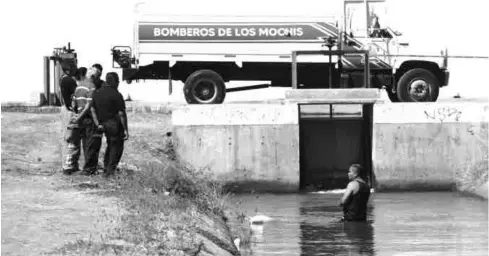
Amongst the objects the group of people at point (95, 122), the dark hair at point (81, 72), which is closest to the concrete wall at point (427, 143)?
the dark hair at point (81, 72)

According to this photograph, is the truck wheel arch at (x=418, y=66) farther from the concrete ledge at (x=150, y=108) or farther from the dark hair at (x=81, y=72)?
the dark hair at (x=81, y=72)

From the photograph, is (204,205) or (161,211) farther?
(204,205)

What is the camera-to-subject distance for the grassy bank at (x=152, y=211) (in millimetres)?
10711

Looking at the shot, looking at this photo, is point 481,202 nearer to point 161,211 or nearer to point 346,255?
point 346,255

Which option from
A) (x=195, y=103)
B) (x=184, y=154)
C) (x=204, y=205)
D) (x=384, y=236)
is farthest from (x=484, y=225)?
(x=195, y=103)

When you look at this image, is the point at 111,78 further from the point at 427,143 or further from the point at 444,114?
the point at 444,114

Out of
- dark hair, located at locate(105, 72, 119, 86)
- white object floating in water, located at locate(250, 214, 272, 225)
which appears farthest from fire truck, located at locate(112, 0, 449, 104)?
dark hair, located at locate(105, 72, 119, 86)

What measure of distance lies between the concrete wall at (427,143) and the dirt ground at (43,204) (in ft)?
27.4

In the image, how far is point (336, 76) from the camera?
27.6m

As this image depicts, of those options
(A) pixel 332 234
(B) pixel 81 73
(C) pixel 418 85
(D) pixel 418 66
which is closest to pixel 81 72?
(B) pixel 81 73

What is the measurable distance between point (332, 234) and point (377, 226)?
151 cm

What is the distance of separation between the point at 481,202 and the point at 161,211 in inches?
443

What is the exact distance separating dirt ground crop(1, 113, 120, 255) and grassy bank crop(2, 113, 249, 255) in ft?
0.24

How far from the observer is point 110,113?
16.2 metres
